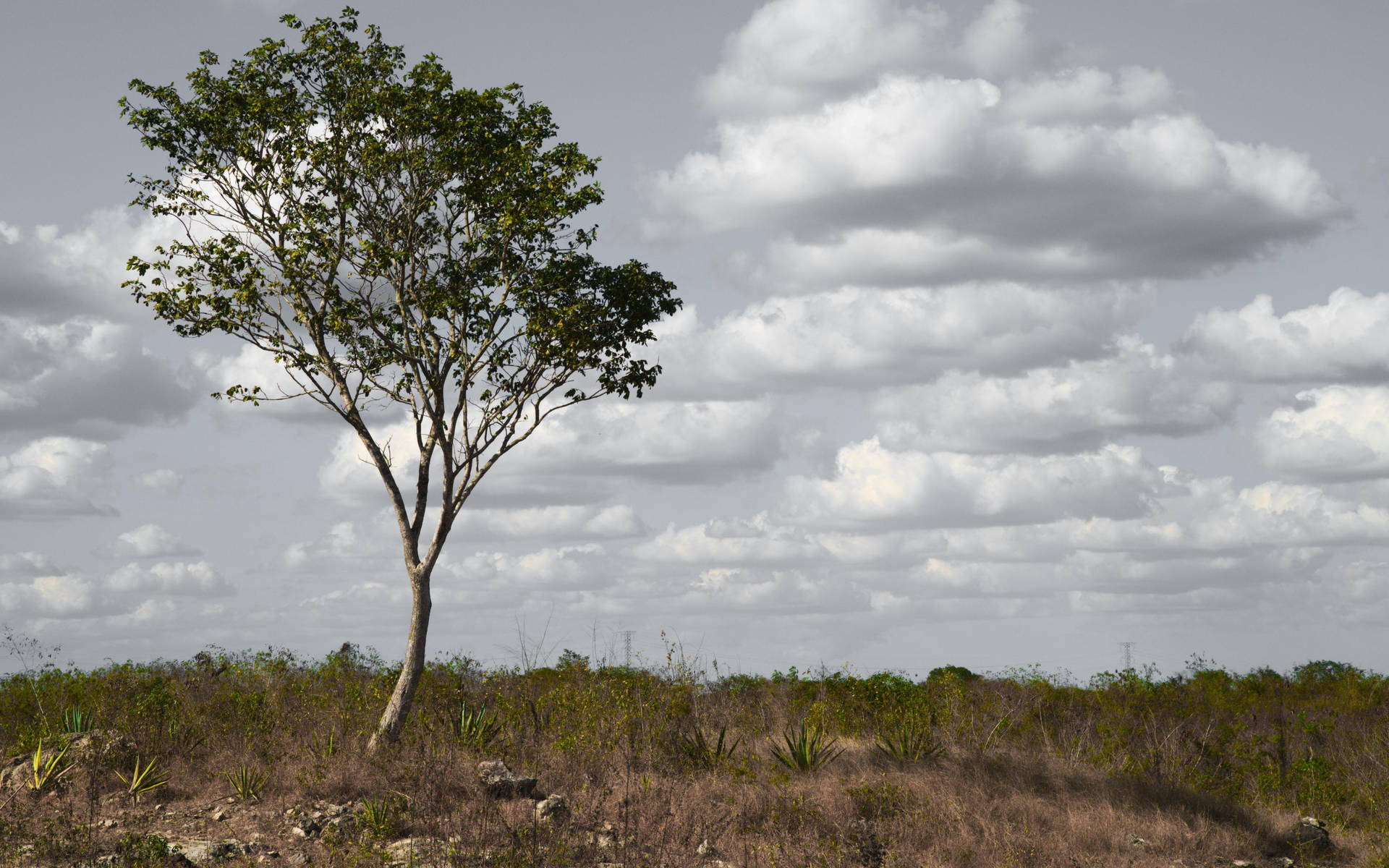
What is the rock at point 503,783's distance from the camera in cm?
1248

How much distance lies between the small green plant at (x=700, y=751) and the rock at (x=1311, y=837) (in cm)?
680

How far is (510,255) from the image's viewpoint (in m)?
16.3

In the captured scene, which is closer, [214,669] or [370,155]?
[370,155]

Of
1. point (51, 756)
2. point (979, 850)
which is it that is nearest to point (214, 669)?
point (51, 756)

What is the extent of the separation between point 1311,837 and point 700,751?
291 inches

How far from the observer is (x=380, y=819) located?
11.6 m

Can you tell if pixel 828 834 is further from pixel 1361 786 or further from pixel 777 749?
pixel 1361 786

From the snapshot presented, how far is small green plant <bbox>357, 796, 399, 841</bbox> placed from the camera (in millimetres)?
11336

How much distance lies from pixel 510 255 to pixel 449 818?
866 cm

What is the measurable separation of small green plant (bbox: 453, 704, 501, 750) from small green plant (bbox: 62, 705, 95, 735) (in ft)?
16.4

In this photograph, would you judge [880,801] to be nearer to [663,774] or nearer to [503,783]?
[663,774]

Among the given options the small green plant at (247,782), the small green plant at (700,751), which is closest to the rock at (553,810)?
the small green plant at (700,751)

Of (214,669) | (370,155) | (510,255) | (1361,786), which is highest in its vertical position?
(370,155)

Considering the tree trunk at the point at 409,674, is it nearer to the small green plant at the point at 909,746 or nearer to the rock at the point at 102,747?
the rock at the point at 102,747
